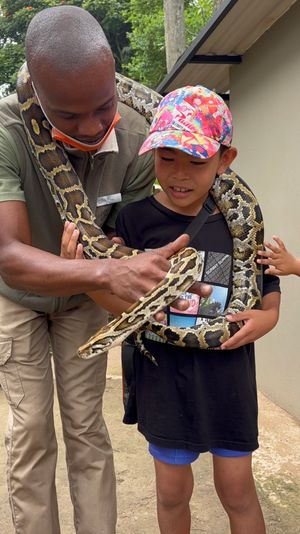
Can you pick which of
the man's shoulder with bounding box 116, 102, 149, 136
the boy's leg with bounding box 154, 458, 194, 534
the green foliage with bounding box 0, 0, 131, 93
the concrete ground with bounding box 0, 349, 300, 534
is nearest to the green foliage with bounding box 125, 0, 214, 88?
the green foliage with bounding box 0, 0, 131, 93

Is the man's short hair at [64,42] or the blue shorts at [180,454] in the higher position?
the man's short hair at [64,42]

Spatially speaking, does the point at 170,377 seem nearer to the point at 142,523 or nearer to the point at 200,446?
the point at 200,446

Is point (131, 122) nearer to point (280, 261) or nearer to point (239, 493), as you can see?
point (280, 261)

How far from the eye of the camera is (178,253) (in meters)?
2.32

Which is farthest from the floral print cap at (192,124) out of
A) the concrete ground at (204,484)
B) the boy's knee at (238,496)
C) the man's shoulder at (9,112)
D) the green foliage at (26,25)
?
the green foliage at (26,25)

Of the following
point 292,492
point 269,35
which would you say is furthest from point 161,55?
point 292,492

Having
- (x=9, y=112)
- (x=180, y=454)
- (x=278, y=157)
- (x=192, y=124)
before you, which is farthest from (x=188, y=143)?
(x=278, y=157)

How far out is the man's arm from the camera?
2.16m

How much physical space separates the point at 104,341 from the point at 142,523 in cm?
187

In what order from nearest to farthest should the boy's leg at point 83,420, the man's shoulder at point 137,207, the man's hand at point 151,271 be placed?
the man's hand at point 151,271
the man's shoulder at point 137,207
the boy's leg at point 83,420

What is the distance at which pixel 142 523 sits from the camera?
3.68 meters

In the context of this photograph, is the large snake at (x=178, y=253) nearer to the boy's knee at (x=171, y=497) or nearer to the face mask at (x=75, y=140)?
the face mask at (x=75, y=140)

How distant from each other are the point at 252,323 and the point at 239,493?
746 mm

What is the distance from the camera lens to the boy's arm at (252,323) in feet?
8.16
